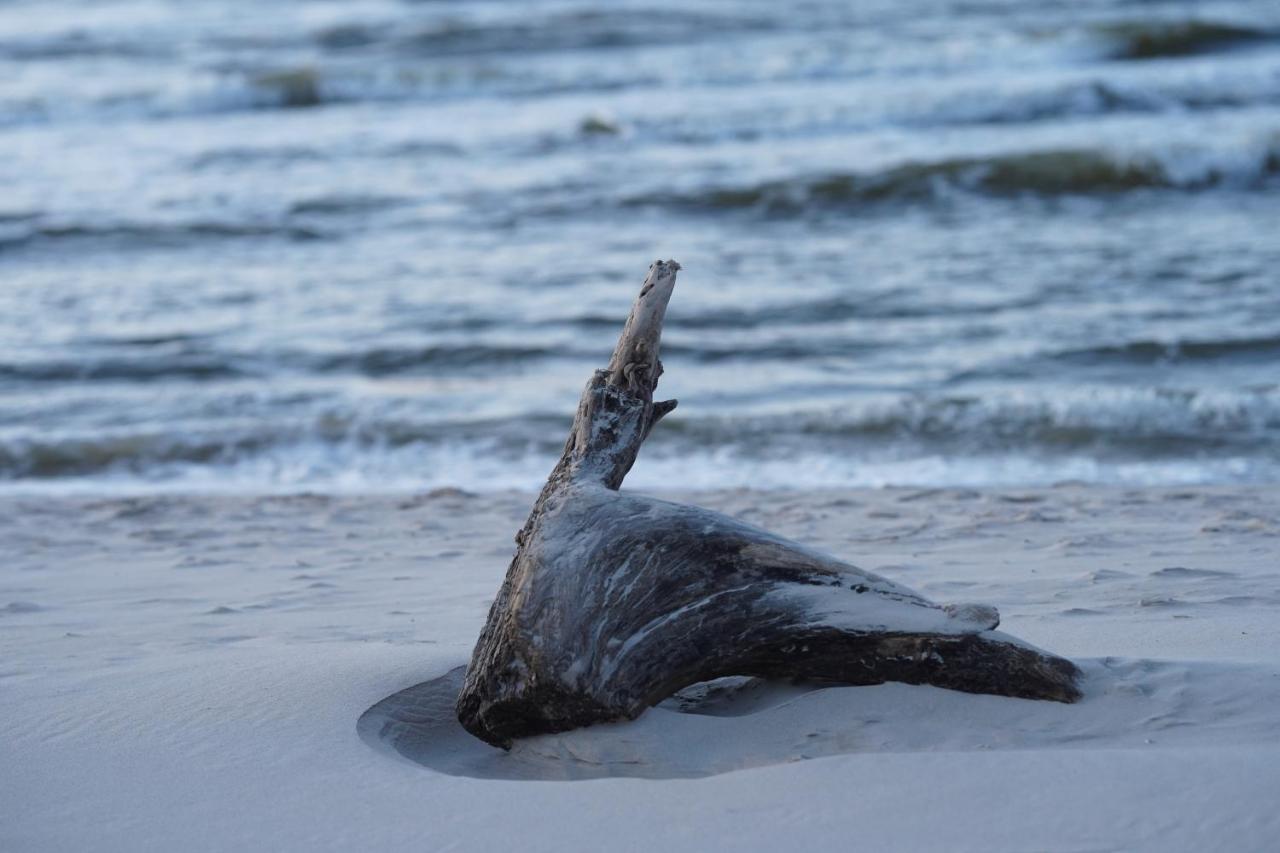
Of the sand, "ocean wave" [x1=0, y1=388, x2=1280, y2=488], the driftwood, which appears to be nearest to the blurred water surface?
"ocean wave" [x1=0, y1=388, x2=1280, y2=488]

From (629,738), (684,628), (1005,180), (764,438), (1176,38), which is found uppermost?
(1176,38)

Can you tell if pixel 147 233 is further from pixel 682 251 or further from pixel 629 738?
pixel 629 738

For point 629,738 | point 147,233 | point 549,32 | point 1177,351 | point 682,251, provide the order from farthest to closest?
point 549,32 → point 147,233 → point 682,251 → point 1177,351 → point 629,738

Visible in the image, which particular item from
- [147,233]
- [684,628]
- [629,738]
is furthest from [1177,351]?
[147,233]

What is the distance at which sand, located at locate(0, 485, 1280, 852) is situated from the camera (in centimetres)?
248

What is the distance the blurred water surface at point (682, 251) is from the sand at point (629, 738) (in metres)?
2.25

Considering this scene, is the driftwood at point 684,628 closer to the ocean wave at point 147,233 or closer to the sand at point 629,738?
the sand at point 629,738

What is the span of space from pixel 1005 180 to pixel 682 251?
3690mm

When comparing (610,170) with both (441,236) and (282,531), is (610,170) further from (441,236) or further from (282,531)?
(282,531)

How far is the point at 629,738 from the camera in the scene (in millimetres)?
2814

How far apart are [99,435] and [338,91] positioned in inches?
557

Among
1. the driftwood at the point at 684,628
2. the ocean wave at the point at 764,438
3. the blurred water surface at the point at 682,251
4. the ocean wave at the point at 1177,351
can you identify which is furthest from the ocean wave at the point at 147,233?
the driftwood at the point at 684,628

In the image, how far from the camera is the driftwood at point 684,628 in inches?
112

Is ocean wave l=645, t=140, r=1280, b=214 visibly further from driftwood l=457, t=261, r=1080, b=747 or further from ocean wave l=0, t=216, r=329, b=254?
driftwood l=457, t=261, r=1080, b=747
